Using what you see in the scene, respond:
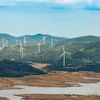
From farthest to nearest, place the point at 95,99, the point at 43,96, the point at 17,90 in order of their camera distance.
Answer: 1. the point at 17,90
2. the point at 43,96
3. the point at 95,99

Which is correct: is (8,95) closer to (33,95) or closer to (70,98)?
(33,95)

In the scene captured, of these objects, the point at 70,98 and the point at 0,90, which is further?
the point at 0,90

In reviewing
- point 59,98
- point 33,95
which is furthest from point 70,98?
point 33,95

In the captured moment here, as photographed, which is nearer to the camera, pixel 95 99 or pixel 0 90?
pixel 95 99

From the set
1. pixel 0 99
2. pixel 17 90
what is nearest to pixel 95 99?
pixel 0 99

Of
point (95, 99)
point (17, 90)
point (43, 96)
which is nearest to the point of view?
point (95, 99)

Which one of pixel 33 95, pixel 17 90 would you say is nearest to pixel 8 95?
pixel 33 95

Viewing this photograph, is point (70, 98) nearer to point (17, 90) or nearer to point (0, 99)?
point (0, 99)
